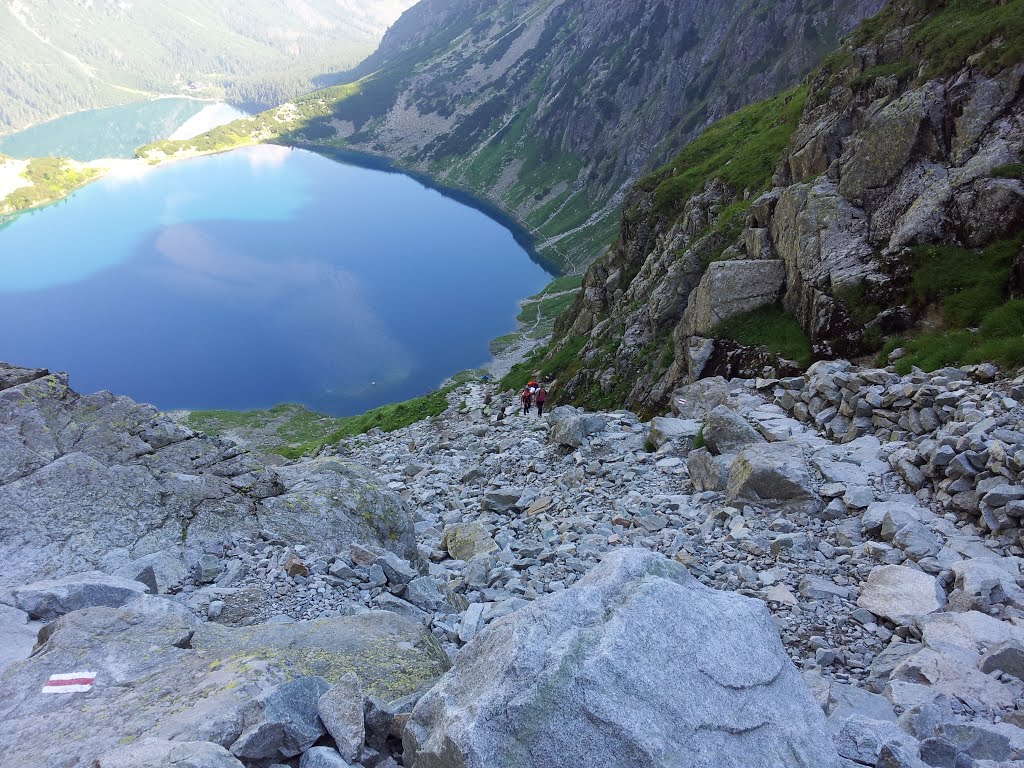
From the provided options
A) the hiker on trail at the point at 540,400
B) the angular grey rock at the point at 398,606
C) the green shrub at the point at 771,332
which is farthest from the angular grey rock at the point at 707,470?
the hiker on trail at the point at 540,400

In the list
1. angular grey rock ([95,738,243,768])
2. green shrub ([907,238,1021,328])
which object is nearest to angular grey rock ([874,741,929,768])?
angular grey rock ([95,738,243,768])

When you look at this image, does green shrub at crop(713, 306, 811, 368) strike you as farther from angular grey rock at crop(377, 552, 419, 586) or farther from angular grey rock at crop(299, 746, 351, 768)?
angular grey rock at crop(299, 746, 351, 768)

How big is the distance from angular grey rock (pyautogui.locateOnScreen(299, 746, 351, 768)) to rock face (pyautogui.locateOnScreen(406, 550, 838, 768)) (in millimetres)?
762

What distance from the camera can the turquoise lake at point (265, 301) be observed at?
96000mm

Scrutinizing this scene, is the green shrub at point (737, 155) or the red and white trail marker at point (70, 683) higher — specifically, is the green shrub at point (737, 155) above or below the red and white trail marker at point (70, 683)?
above

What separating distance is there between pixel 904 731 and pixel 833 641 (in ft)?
11.3

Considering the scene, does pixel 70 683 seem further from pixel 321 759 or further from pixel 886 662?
pixel 886 662

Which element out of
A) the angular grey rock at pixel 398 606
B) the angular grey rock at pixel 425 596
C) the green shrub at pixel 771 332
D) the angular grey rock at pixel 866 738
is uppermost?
the green shrub at pixel 771 332

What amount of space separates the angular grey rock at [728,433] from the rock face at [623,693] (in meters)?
11.9

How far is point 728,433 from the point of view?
18984 millimetres

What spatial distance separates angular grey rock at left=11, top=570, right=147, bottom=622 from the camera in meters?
10.6

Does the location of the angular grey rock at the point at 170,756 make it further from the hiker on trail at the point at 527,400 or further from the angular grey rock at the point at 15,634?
the hiker on trail at the point at 527,400

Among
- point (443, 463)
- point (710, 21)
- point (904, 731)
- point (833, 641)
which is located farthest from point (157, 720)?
point (710, 21)

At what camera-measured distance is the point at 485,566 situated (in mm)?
15391
